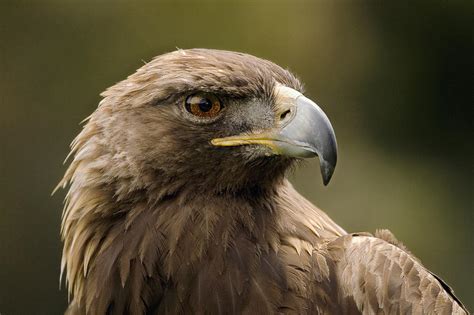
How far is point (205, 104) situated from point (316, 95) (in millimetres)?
4611

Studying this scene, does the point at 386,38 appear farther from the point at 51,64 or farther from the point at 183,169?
the point at 183,169

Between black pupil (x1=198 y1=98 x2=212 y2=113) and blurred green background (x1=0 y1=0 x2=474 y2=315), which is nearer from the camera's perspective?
black pupil (x1=198 y1=98 x2=212 y2=113)

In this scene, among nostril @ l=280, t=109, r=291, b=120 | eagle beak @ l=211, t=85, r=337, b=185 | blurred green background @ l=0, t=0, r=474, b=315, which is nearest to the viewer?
eagle beak @ l=211, t=85, r=337, b=185

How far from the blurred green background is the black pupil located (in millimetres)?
3819

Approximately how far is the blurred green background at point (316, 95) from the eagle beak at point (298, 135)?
3.82 metres

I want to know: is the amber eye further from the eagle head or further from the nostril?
the nostril

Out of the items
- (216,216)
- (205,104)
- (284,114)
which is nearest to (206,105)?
(205,104)

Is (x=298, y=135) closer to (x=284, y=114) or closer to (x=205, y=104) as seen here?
(x=284, y=114)

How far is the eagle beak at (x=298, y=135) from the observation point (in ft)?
9.60

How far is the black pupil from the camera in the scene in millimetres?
3125

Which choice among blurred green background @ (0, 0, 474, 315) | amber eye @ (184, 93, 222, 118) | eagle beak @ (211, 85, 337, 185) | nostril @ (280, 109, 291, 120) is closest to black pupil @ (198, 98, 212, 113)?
amber eye @ (184, 93, 222, 118)

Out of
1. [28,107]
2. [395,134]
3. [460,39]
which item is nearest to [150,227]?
[28,107]

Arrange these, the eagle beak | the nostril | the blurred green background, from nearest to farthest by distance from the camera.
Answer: the eagle beak, the nostril, the blurred green background

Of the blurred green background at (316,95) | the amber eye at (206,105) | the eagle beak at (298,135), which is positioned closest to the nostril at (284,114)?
the eagle beak at (298,135)
